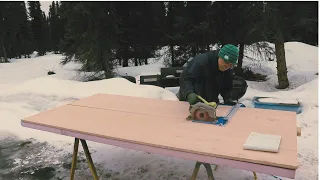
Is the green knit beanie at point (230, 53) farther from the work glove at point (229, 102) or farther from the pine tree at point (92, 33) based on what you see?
the pine tree at point (92, 33)

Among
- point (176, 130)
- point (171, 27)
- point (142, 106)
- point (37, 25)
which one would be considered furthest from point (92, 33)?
point (37, 25)

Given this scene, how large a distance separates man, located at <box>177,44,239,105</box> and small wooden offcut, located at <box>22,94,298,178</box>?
25 cm

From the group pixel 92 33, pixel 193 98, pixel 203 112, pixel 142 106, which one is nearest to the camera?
pixel 203 112

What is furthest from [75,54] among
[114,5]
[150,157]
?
[150,157]

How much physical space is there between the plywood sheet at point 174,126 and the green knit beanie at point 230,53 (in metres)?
0.57

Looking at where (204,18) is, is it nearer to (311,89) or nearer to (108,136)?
(311,89)

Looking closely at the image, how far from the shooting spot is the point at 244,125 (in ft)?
7.78

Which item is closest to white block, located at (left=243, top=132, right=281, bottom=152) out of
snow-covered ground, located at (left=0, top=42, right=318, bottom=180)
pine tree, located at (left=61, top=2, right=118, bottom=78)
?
snow-covered ground, located at (left=0, top=42, right=318, bottom=180)

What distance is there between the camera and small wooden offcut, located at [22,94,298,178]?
1727 mm

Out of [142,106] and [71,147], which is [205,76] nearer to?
[142,106]

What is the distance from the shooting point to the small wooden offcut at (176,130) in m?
1.73

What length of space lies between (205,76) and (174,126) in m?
0.92

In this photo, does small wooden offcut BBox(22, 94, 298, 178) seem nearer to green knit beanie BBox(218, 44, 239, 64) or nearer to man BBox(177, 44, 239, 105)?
man BBox(177, 44, 239, 105)

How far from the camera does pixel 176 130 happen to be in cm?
227
